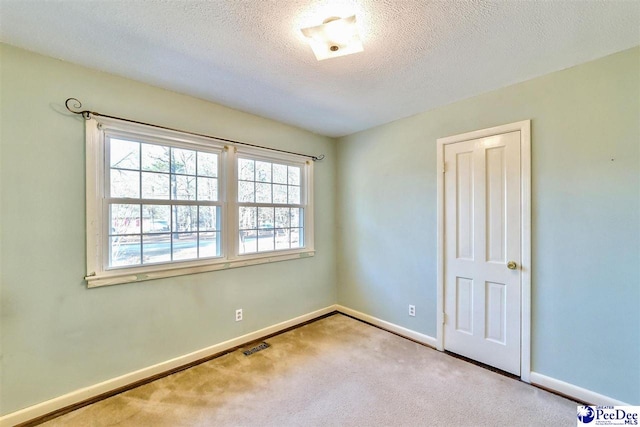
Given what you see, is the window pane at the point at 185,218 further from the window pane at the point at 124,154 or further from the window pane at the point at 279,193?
the window pane at the point at 279,193

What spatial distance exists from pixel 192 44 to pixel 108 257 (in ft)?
5.46

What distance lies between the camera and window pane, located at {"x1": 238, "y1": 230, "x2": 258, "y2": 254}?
9.15ft

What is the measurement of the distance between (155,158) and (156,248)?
2.52ft

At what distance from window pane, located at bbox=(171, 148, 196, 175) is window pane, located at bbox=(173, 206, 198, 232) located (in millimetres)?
331

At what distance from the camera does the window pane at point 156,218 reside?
218 cm

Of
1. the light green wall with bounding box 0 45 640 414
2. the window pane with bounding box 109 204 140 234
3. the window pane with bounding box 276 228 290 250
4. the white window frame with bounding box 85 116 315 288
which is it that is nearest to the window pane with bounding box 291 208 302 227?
the window pane with bounding box 276 228 290 250

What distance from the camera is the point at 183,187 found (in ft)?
7.81

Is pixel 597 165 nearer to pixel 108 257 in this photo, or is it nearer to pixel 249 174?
pixel 249 174

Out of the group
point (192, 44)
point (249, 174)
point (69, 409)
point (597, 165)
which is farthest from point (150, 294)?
point (597, 165)

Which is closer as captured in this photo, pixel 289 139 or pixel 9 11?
pixel 9 11

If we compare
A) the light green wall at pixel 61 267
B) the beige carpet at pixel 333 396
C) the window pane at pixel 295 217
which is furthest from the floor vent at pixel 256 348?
the window pane at pixel 295 217

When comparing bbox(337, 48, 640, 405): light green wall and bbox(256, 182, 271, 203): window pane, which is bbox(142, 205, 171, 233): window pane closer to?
bbox(256, 182, 271, 203): window pane

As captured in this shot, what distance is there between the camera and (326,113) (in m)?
2.79

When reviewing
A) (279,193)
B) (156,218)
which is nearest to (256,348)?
(156,218)
